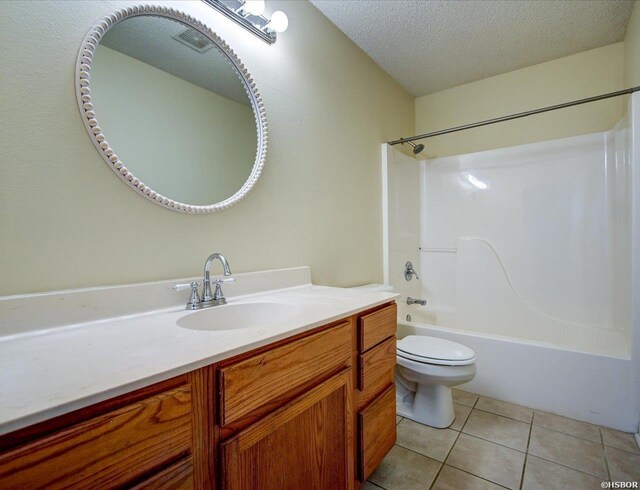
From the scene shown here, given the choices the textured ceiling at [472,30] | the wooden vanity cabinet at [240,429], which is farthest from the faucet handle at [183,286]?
the textured ceiling at [472,30]

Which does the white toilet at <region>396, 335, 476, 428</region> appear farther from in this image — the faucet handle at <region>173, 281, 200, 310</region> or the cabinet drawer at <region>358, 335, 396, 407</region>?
the faucet handle at <region>173, 281, 200, 310</region>

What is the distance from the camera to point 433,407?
5.59 feet

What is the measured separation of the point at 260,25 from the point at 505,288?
244 cm

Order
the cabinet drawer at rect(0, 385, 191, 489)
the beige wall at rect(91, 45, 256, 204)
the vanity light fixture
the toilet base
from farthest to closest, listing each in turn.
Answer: the toilet base
the vanity light fixture
the beige wall at rect(91, 45, 256, 204)
the cabinet drawer at rect(0, 385, 191, 489)

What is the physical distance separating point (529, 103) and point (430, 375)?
2.39 meters

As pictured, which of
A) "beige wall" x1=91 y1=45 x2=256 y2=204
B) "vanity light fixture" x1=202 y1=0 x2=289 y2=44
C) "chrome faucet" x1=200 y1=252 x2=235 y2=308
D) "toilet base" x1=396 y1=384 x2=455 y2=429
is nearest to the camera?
"beige wall" x1=91 y1=45 x2=256 y2=204

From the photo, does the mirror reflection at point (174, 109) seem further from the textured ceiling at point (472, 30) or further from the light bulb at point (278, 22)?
the textured ceiling at point (472, 30)

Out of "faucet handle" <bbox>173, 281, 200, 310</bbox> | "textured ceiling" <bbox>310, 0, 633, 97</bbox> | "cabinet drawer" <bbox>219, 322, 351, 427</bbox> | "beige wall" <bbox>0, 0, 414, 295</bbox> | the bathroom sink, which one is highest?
"textured ceiling" <bbox>310, 0, 633, 97</bbox>

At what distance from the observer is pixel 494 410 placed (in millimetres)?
1836

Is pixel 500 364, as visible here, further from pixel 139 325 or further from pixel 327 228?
pixel 139 325

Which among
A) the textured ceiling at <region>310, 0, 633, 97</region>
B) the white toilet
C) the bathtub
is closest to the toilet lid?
the white toilet

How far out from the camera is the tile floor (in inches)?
51.1

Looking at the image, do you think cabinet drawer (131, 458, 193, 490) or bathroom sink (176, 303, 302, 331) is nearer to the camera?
cabinet drawer (131, 458, 193, 490)

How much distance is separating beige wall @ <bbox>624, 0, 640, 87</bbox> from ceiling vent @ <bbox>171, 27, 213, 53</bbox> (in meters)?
2.38
